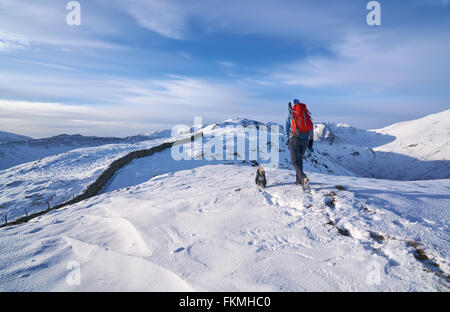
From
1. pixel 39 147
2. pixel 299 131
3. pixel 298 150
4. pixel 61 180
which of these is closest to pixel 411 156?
pixel 298 150

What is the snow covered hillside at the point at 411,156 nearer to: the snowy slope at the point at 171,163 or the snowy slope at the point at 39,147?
the snowy slope at the point at 171,163

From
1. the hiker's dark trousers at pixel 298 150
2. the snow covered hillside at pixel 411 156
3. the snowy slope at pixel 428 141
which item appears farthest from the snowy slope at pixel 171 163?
the snowy slope at pixel 428 141

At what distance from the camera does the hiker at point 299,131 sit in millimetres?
6031

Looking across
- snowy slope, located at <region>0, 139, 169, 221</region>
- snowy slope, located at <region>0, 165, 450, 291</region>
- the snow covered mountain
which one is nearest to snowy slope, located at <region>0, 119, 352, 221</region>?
snowy slope, located at <region>0, 139, 169, 221</region>

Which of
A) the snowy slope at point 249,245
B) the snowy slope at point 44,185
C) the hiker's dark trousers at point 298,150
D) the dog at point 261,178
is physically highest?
the hiker's dark trousers at point 298,150

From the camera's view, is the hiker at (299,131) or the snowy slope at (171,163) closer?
the hiker at (299,131)

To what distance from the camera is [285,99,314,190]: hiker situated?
19.8 feet

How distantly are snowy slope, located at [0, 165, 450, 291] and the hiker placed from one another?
2.23 ft

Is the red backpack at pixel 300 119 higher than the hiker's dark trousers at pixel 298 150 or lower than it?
higher

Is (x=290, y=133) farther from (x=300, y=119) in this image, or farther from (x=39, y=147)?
(x=39, y=147)

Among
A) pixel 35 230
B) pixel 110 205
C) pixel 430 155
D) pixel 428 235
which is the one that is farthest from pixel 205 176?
pixel 430 155

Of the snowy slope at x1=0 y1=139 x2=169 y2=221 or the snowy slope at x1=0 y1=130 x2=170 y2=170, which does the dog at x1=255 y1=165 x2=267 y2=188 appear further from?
the snowy slope at x1=0 y1=130 x2=170 y2=170

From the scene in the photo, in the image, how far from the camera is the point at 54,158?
26.2m
